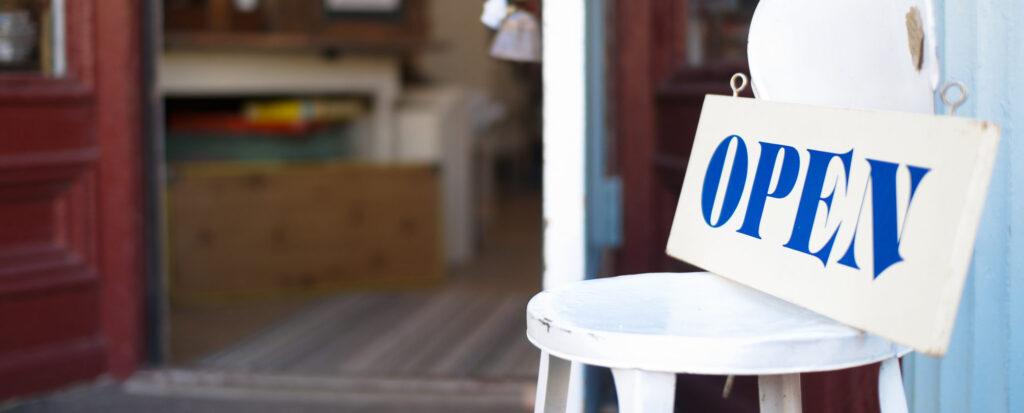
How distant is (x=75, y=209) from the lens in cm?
257

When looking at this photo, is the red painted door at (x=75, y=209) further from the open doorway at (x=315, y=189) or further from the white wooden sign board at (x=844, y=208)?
the white wooden sign board at (x=844, y=208)

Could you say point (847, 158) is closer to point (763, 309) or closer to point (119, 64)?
point (763, 309)

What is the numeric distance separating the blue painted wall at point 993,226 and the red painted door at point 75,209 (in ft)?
6.16

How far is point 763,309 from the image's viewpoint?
120cm

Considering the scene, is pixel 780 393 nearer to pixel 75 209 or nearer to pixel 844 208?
pixel 844 208

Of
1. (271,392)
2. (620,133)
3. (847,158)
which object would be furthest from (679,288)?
(271,392)

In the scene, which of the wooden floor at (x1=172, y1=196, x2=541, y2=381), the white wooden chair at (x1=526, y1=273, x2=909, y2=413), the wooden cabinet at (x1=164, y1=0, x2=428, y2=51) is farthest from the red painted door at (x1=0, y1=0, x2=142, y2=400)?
the white wooden chair at (x1=526, y1=273, x2=909, y2=413)

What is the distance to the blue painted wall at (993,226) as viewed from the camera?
1.36 meters

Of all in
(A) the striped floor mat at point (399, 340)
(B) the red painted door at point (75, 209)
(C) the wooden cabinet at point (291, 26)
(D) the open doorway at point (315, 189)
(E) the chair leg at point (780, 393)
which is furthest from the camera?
(C) the wooden cabinet at point (291, 26)

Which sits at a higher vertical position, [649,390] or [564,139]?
[564,139]

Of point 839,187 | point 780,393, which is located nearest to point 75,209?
point 780,393

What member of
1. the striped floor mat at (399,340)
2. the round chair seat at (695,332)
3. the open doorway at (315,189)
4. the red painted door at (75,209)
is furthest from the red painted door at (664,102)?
the red painted door at (75,209)

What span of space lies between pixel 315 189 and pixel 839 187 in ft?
9.45

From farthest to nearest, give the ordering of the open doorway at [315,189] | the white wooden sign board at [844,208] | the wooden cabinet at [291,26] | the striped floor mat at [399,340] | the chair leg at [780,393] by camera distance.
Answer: the wooden cabinet at [291,26] < the open doorway at [315,189] < the striped floor mat at [399,340] < the chair leg at [780,393] < the white wooden sign board at [844,208]
